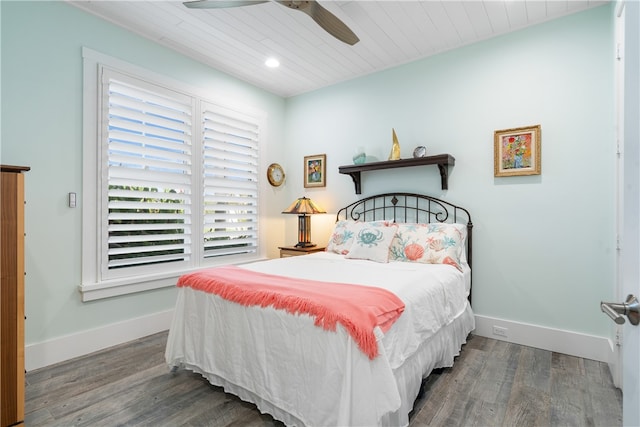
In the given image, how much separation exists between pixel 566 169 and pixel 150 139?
364 cm

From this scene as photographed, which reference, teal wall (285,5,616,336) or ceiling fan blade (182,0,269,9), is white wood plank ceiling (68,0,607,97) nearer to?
teal wall (285,5,616,336)

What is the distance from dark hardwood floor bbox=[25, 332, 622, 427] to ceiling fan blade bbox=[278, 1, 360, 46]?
7.96 feet

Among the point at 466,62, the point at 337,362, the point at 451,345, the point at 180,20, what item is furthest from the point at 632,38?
the point at 180,20

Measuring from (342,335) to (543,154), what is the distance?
2.44 meters

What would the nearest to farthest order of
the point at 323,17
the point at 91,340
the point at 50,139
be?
the point at 323,17
the point at 50,139
the point at 91,340

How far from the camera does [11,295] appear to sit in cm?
160

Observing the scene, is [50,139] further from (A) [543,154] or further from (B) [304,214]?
(A) [543,154]

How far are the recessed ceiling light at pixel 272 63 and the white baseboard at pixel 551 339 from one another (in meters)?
3.26

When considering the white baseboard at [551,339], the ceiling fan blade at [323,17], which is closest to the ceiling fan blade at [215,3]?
the ceiling fan blade at [323,17]

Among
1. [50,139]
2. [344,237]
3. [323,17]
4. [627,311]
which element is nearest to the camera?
[627,311]

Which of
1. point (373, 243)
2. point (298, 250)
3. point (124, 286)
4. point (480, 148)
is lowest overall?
point (124, 286)

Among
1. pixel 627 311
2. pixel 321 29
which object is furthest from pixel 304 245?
pixel 627 311

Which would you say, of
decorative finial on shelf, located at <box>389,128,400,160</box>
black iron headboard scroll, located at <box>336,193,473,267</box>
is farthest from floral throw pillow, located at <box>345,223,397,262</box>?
decorative finial on shelf, located at <box>389,128,400,160</box>

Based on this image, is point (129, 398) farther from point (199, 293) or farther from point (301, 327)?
point (301, 327)
